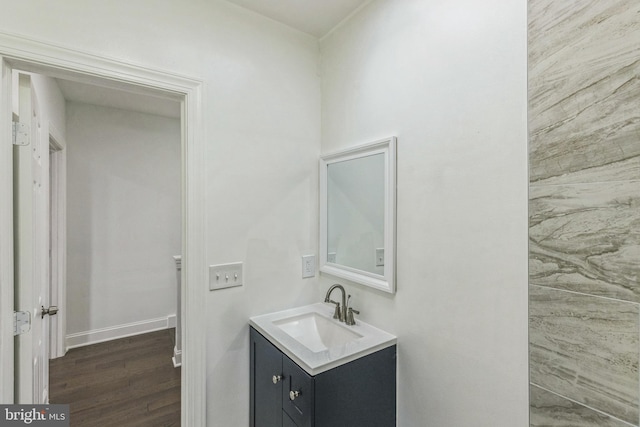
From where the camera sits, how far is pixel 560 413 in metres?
0.93

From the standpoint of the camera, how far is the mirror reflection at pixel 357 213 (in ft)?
5.09

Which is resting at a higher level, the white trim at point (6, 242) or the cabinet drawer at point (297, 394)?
the white trim at point (6, 242)

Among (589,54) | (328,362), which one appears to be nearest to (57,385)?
(328,362)

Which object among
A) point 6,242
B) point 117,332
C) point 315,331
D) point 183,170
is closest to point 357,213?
point 315,331

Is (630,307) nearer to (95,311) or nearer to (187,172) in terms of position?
(187,172)

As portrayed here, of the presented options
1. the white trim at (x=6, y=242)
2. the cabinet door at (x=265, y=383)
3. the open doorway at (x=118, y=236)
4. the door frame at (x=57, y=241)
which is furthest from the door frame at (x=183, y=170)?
the door frame at (x=57, y=241)

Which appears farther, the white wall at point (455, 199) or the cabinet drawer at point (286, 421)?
the cabinet drawer at point (286, 421)

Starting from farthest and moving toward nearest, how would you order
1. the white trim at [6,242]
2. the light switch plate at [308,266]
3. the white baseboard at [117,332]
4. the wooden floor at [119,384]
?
the white baseboard at [117,332] < the wooden floor at [119,384] < the light switch plate at [308,266] < the white trim at [6,242]

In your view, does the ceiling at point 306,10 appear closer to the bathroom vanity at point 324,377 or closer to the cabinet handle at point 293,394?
the bathroom vanity at point 324,377

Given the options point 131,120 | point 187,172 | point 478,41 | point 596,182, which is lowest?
point 596,182

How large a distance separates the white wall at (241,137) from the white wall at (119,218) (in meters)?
2.35

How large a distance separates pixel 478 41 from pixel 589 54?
368 mm

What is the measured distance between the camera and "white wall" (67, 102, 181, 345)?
3152mm

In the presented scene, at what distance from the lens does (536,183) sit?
97 centimetres
